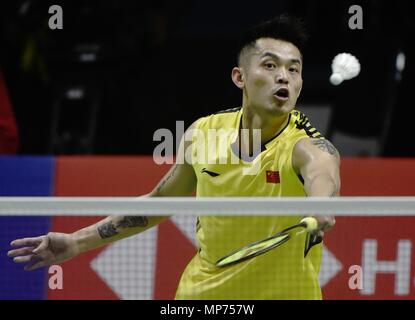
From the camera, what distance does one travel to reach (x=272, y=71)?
4.74 meters

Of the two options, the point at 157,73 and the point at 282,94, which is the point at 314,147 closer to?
the point at 282,94

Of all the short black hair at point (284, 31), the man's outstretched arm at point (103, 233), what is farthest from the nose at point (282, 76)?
the man's outstretched arm at point (103, 233)

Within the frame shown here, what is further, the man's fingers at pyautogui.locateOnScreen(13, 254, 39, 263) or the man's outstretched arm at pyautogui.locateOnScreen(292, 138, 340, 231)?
the man's fingers at pyautogui.locateOnScreen(13, 254, 39, 263)

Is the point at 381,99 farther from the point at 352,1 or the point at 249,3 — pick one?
the point at 249,3

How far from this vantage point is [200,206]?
432cm

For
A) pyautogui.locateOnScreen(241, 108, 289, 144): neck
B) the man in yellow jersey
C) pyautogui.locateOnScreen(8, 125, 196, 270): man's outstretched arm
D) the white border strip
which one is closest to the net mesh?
pyautogui.locateOnScreen(8, 125, 196, 270): man's outstretched arm

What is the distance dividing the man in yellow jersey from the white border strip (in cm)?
28

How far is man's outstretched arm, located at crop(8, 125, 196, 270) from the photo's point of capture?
4930mm

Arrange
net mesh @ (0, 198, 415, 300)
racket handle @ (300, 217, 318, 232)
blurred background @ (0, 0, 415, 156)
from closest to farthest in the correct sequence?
1. racket handle @ (300, 217, 318, 232)
2. net mesh @ (0, 198, 415, 300)
3. blurred background @ (0, 0, 415, 156)

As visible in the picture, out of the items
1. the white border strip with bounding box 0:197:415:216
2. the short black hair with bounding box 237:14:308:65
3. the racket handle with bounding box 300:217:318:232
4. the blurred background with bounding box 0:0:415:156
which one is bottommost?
the racket handle with bounding box 300:217:318:232

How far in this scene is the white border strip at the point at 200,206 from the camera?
4262mm

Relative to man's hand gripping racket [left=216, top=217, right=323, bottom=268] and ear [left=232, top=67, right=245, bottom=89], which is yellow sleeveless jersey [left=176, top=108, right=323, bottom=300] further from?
ear [left=232, top=67, right=245, bottom=89]

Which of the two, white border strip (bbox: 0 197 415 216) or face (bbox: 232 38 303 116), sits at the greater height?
face (bbox: 232 38 303 116)

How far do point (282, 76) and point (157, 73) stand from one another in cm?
462
